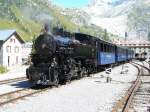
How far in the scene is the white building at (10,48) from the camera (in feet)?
246

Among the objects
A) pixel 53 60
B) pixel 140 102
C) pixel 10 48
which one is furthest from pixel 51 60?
pixel 10 48

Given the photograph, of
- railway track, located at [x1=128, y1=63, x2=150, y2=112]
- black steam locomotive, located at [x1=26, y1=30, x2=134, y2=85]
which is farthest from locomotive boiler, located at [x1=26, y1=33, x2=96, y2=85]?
railway track, located at [x1=128, y1=63, x2=150, y2=112]

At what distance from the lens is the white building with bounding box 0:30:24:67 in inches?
2950

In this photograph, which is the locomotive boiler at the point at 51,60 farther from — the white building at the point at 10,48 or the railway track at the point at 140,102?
the white building at the point at 10,48

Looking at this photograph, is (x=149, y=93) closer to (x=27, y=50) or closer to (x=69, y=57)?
(x=69, y=57)

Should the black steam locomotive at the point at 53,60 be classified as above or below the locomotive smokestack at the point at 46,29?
below

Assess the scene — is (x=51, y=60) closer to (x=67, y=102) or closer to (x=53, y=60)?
(x=53, y=60)

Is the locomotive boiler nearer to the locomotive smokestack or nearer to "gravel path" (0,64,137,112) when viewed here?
the locomotive smokestack

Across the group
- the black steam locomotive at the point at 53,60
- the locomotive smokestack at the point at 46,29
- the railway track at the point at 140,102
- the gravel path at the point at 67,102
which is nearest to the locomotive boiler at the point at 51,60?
the black steam locomotive at the point at 53,60

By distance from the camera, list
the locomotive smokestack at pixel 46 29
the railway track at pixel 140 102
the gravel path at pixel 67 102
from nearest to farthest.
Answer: the gravel path at pixel 67 102 → the railway track at pixel 140 102 → the locomotive smokestack at pixel 46 29

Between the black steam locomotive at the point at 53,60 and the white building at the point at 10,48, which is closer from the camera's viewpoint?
the black steam locomotive at the point at 53,60

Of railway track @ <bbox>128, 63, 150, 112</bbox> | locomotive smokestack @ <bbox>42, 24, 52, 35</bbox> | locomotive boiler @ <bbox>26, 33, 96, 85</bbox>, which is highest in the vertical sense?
locomotive smokestack @ <bbox>42, 24, 52, 35</bbox>

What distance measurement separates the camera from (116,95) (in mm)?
19531

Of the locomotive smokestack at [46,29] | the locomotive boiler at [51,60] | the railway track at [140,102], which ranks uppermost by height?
the locomotive smokestack at [46,29]
